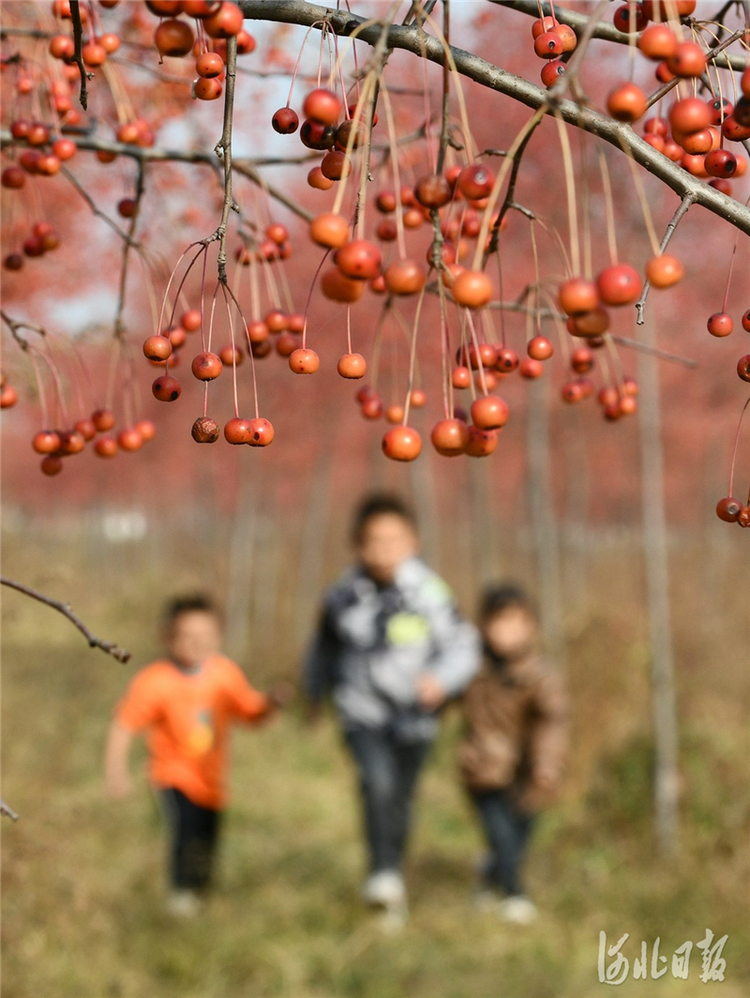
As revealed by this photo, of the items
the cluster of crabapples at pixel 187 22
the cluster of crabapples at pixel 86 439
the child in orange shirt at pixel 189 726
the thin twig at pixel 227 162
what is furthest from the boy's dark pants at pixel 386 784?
the cluster of crabapples at pixel 187 22

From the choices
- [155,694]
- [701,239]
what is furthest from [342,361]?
[701,239]

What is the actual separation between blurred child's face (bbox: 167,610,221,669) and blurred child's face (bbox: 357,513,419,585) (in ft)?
2.75

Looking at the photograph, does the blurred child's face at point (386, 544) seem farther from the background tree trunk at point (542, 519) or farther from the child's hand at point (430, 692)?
the background tree trunk at point (542, 519)

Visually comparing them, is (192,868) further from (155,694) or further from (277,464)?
(277,464)

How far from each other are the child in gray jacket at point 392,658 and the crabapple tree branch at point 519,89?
3.34 meters

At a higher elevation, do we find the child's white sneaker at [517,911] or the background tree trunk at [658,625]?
the background tree trunk at [658,625]

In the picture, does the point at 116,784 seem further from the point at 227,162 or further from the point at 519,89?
the point at 519,89

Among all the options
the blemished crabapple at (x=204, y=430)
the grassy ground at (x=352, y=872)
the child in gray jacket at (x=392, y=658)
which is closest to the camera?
the blemished crabapple at (x=204, y=430)

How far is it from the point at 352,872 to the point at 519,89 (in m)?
4.65

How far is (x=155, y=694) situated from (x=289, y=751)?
341 cm

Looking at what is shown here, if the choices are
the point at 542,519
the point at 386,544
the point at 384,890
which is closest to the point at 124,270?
the point at 386,544

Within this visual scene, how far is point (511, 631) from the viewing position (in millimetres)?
4676

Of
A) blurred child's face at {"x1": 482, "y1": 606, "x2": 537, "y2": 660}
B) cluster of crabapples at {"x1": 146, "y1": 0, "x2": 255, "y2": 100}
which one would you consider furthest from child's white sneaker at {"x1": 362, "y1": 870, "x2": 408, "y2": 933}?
cluster of crabapples at {"x1": 146, "y1": 0, "x2": 255, "y2": 100}

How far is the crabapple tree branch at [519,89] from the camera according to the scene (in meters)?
1.21
